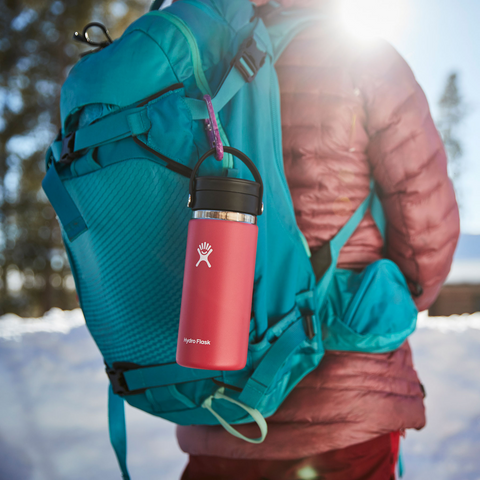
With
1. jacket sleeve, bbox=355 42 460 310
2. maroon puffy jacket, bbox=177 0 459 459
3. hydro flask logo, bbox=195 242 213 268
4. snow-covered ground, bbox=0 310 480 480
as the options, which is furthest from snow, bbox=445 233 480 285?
hydro flask logo, bbox=195 242 213 268

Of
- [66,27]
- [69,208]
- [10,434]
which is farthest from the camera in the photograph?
[66,27]

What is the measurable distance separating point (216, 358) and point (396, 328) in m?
0.54

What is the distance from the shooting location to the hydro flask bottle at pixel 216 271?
0.77 m

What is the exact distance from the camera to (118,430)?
46.8 inches

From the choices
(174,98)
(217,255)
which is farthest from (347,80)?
(217,255)

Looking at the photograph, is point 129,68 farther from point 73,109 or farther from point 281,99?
point 281,99

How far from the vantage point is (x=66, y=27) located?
249 inches

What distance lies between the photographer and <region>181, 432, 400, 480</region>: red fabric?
107 centimetres

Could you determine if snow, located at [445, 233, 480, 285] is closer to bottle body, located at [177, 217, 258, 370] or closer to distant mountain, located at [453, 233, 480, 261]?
distant mountain, located at [453, 233, 480, 261]

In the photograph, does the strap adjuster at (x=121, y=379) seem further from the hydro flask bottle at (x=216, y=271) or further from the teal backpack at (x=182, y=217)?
the hydro flask bottle at (x=216, y=271)

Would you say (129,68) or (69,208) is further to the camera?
(69,208)

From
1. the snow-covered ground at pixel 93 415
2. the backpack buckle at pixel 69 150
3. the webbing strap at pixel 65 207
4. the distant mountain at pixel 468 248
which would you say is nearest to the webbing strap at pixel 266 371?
the webbing strap at pixel 65 207

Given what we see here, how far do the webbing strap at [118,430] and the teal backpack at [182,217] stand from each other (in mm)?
132

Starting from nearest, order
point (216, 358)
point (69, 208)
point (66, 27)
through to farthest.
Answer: point (216, 358)
point (69, 208)
point (66, 27)
